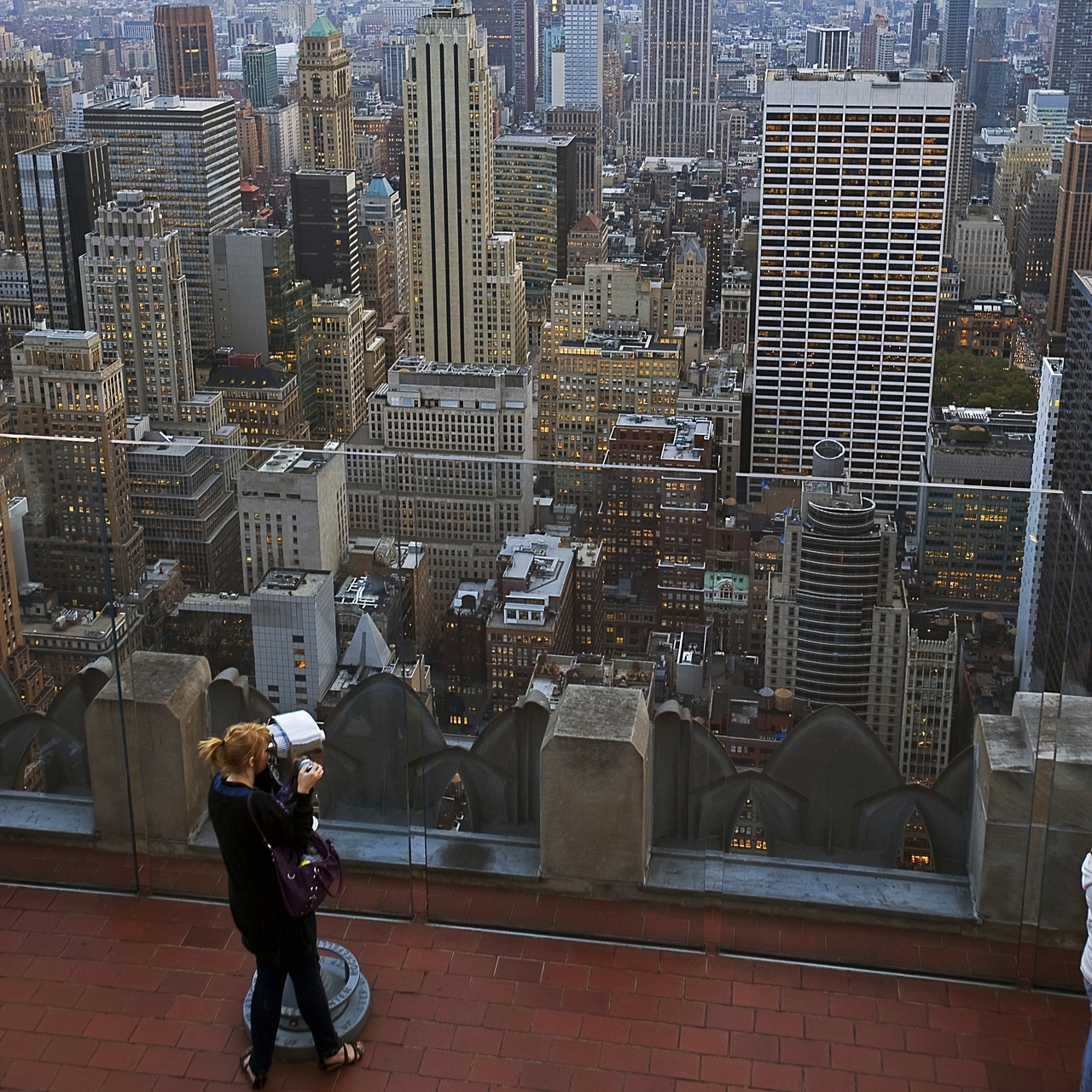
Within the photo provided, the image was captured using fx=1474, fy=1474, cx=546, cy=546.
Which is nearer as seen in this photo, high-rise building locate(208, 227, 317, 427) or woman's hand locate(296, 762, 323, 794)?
woman's hand locate(296, 762, 323, 794)

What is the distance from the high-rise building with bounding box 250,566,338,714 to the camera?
349 centimetres

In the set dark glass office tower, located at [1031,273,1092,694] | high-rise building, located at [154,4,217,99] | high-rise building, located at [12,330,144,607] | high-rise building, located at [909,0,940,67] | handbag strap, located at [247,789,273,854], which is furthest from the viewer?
high-rise building, located at [154,4,217,99]

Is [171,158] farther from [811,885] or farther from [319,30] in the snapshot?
[811,885]

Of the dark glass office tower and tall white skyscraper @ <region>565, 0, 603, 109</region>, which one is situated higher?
tall white skyscraper @ <region>565, 0, 603, 109</region>

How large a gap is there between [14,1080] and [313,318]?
49.4 metres

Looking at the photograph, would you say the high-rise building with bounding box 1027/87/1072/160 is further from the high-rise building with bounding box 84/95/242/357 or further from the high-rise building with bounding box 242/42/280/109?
the high-rise building with bounding box 242/42/280/109

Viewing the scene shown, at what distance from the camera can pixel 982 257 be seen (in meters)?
57.5

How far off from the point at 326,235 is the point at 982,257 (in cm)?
2548

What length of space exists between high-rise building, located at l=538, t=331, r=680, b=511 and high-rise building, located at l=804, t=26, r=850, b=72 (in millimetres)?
25633

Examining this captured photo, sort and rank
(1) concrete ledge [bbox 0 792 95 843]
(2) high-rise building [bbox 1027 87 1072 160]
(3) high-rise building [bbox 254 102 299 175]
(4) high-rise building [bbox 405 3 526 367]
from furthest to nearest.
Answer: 1. (3) high-rise building [bbox 254 102 299 175]
2. (2) high-rise building [bbox 1027 87 1072 160]
3. (4) high-rise building [bbox 405 3 526 367]
4. (1) concrete ledge [bbox 0 792 95 843]

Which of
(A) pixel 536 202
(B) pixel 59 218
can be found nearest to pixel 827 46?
(A) pixel 536 202

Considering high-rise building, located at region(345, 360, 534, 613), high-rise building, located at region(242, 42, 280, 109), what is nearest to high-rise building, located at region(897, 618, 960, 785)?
→ high-rise building, located at region(345, 360, 534, 613)

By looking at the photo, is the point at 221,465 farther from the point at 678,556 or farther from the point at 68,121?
the point at 68,121

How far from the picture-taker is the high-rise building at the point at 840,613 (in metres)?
3.34
